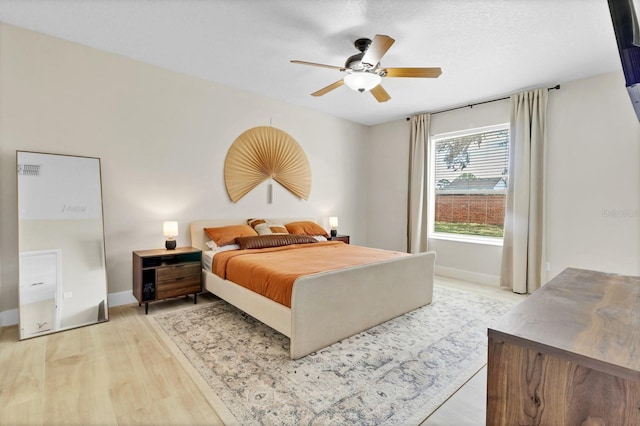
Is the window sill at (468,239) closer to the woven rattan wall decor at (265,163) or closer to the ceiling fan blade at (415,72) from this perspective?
the woven rattan wall decor at (265,163)

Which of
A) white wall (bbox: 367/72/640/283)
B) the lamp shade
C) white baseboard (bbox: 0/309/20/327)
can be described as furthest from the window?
white baseboard (bbox: 0/309/20/327)

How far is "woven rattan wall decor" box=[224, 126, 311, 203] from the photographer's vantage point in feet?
14.0

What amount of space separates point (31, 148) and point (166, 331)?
2188mm

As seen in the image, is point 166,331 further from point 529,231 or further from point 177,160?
point 529,231

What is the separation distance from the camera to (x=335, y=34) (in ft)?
9.13

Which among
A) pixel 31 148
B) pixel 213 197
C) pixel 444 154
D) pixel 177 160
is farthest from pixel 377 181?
pixel 31 148

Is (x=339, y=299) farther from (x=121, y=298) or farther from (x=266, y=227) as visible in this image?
(x=121, y=298)

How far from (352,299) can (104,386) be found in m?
1.82

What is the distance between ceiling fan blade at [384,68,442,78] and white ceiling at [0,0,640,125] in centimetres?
33

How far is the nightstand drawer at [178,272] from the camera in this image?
3203 mm

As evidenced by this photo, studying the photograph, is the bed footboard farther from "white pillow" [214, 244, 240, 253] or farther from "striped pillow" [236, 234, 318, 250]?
"white pillow" [214, 244, 240, 253]

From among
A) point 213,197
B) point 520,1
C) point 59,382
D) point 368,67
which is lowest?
point 59,382

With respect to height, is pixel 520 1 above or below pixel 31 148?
above

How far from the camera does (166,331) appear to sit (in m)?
2.73
